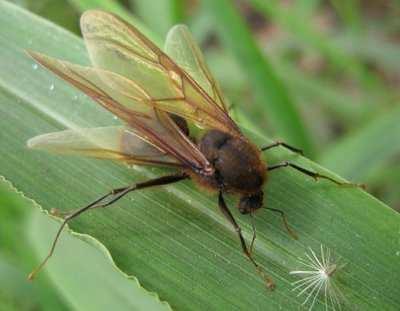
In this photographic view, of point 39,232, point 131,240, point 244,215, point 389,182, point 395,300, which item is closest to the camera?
point 395,300

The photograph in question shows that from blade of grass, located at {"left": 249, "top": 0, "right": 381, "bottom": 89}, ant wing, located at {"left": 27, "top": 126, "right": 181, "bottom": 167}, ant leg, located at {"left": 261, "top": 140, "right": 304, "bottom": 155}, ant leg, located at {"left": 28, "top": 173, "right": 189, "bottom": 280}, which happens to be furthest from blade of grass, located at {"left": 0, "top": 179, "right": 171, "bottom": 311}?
blade of grass, located at {"left": 249, "top": 0, "right": 381, "bottom": 89}

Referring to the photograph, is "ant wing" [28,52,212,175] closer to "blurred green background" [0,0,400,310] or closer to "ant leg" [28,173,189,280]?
"ant leg" [28,173,189,280]

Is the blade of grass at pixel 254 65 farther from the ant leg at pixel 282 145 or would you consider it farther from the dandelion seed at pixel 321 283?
the dandelion seed at pixel 321 283

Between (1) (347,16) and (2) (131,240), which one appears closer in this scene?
(2) (131,240)

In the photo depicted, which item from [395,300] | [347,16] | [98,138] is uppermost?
[347,16]

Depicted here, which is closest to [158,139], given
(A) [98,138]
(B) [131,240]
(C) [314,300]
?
(A) [98,138]

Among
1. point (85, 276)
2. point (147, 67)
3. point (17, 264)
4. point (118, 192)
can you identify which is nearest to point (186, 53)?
point (147, 67)

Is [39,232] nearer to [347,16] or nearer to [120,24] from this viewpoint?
[120,24]

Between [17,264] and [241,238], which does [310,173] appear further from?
[17,264]
